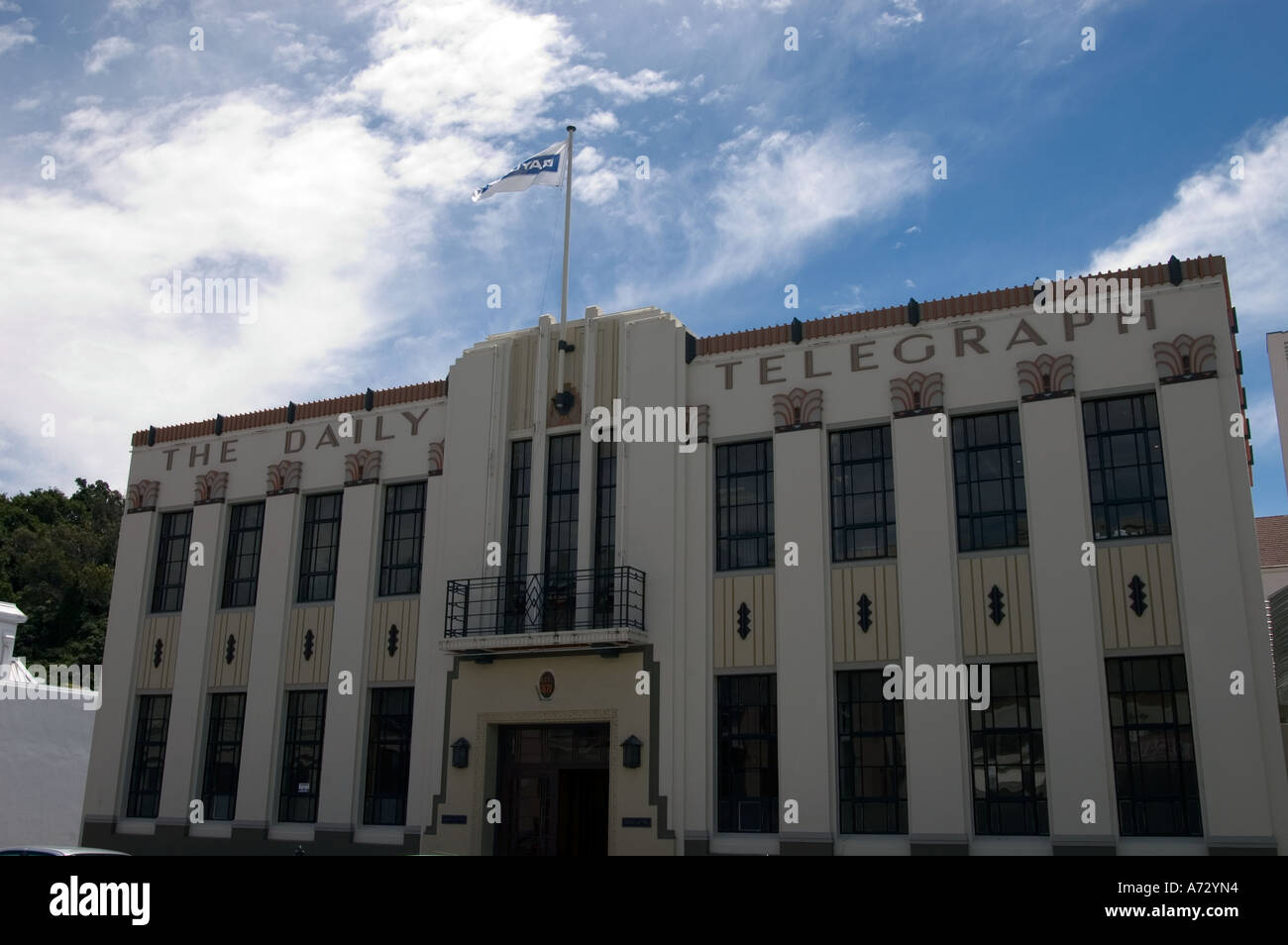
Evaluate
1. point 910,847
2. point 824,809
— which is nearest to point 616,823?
point 824,809

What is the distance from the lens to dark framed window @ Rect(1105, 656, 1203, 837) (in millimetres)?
15430

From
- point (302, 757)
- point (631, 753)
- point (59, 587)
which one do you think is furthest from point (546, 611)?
point (59, 587)

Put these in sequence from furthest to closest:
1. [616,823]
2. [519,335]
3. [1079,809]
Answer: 1. [519,335]
2. [616,823]
3. [1079,809]

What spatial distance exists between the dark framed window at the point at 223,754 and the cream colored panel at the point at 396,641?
3.33m

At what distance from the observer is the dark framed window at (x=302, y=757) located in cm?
2156

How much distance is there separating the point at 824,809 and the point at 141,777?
579 inches

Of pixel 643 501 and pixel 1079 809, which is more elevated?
pixel 643 501

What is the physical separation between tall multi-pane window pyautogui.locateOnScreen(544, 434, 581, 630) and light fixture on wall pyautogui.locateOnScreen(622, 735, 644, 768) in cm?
239

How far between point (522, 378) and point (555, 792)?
772cm

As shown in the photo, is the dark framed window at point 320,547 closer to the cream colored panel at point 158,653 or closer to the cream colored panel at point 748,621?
the cream colored panel at point 158,653

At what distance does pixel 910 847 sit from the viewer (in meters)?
16.5

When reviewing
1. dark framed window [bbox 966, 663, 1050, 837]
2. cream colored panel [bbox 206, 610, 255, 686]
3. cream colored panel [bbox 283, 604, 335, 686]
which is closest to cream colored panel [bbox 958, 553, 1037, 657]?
dark framed window [bbox 966, 663, 1050, 837]

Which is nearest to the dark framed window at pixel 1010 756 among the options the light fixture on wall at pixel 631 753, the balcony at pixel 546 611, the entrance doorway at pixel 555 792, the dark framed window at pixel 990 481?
the dark framed window at pixel 990 481
